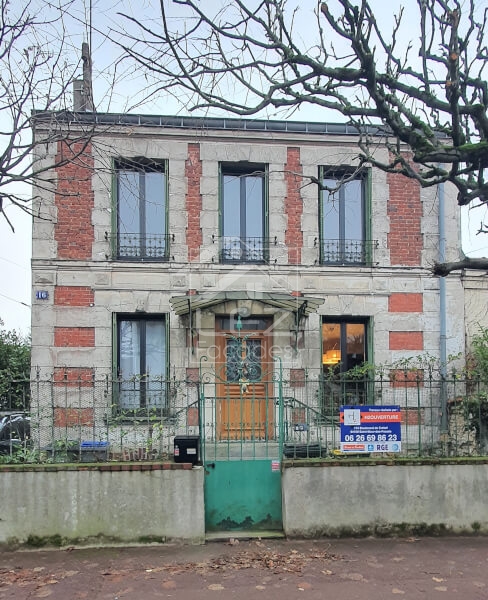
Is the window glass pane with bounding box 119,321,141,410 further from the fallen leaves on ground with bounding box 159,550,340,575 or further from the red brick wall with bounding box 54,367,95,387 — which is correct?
the fallen leaves on ground with bounding box 159,550,340,575

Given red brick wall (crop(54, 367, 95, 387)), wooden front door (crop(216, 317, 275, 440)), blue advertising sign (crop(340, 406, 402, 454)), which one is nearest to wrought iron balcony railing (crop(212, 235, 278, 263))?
wooden front door (crop(216, 317, 275, 440))

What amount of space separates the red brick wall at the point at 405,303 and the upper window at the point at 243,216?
265 centimetres

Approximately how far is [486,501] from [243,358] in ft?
16.3

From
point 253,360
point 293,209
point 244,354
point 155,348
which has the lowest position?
point 253,360

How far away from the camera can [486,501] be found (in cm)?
679

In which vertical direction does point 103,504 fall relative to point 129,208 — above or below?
below

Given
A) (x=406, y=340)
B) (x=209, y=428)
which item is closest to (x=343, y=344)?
(x=406, y=340)

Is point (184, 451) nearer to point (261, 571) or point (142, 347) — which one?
point (261, 571)

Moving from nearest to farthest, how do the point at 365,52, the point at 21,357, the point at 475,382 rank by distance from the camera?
the point at 365,52
the point at 475,382
the point at 21,357

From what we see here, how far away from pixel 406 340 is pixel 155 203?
221 inches

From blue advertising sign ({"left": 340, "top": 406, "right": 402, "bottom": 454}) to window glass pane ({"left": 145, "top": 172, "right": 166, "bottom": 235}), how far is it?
554 centimetres

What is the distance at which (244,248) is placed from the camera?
35.6 feet

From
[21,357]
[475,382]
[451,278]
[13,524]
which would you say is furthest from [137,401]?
[21,357]

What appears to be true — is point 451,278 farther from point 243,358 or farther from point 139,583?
point 139,583
